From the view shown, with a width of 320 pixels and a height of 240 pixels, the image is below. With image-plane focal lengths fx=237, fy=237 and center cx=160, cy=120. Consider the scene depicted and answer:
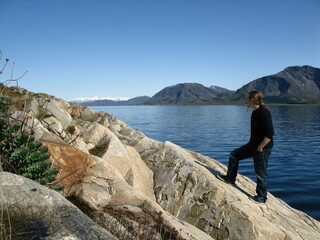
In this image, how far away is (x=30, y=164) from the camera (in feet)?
15.5

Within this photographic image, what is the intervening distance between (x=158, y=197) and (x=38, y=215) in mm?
4678

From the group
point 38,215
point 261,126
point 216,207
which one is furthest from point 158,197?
point 38,215

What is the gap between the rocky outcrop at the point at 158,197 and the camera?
4.90 metres

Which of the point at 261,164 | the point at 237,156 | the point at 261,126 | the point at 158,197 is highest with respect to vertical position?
the point at 261,126

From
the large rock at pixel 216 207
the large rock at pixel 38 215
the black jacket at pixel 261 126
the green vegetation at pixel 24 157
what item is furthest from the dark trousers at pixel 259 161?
the large rock at pixel 38 215

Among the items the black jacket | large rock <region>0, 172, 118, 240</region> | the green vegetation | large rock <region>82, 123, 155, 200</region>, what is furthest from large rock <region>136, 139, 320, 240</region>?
large rock <region>0, 172, 118, 240</region>

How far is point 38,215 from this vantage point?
9.91ft

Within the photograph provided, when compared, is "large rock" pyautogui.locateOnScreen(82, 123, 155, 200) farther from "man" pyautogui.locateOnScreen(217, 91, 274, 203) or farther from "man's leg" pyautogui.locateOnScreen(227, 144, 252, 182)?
"man" pyautogui.locateOnScreen(217, 91, 274, 203)

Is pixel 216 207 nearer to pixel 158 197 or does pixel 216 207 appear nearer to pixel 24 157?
pixel 158 197

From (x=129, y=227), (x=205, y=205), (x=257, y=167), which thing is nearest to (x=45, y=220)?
(x=129, y=227)

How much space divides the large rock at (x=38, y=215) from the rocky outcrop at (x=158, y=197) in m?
1.30

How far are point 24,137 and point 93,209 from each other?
2.05 m

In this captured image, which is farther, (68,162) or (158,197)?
(158,197)

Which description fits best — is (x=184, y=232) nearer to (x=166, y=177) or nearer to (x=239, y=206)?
(x=239, y=206)
